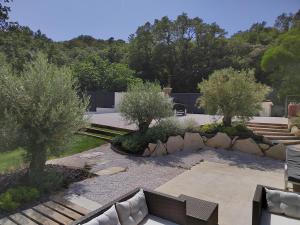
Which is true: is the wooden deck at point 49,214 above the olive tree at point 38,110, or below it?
below

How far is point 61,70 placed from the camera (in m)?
5.57

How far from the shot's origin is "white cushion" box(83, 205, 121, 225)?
287cm

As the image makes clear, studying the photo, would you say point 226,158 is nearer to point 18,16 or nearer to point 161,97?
point 161,97

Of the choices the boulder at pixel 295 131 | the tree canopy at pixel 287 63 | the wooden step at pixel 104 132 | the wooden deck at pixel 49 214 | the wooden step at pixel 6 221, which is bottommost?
the wooden step at pixel 6 221

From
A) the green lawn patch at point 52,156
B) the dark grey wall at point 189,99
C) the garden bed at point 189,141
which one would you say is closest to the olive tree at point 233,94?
the garden bed at point 189,141

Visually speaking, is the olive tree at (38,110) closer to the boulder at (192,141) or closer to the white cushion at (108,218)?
the white cushion at (108,218)

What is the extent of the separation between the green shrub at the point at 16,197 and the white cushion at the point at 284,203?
4.05 metres

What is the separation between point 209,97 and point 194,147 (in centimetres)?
204

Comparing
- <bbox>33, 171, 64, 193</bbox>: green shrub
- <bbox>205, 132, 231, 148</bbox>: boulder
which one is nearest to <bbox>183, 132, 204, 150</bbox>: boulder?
<bbox>205, 132, 231, 148</bbox>: boulder

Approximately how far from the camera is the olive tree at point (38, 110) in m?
5.07

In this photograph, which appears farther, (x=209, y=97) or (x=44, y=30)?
(x=44, y=30)

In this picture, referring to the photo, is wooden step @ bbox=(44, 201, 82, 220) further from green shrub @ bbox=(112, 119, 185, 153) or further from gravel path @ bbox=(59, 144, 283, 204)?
green shrub @ bbox=(112, 119, 185, 153)

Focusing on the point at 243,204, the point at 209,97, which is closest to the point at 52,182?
the point at 243,204

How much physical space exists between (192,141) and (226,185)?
3.34 meters
